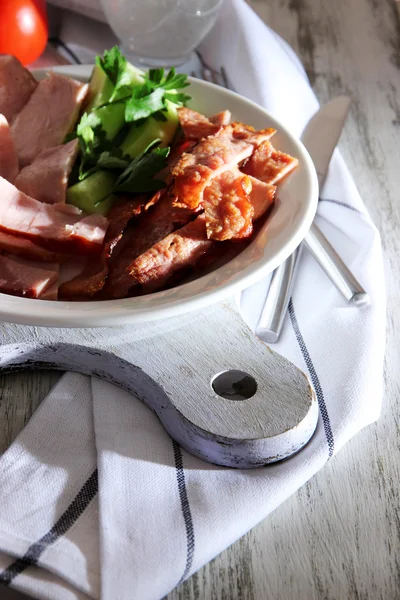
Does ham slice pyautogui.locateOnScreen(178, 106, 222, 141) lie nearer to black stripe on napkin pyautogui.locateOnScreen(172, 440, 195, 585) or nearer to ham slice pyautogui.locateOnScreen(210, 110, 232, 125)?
ham slice pyautogui.locateOnScreen(210, 110, 232, 125)

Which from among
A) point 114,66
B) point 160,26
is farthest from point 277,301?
point 160,26

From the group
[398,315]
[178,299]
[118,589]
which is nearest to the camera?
[118,589]

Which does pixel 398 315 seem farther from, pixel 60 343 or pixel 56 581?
pixel 56 581

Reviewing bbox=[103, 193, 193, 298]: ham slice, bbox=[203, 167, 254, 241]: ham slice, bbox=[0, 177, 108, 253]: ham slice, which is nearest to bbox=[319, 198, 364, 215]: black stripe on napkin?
bbox=[203, 167, 254, 241]: ham slice

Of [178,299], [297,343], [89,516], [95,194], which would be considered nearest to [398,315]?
[297,343]

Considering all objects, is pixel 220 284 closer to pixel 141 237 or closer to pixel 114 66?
pixel 141 237
